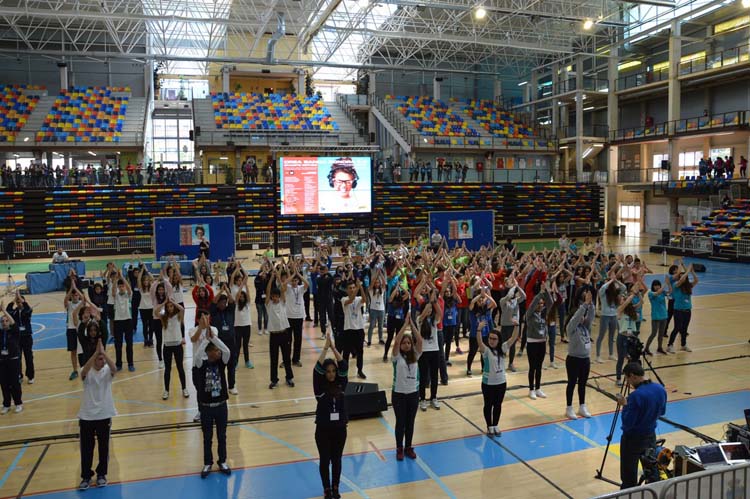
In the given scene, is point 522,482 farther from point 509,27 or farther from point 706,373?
point 509,27

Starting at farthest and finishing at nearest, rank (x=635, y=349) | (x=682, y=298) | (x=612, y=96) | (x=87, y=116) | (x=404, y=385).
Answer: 1. (x=612, y=96)
2. (x=87, y=116)
3. (x=682, y=298)
4. (x=635, y=349)
5. (x=404, y=385)

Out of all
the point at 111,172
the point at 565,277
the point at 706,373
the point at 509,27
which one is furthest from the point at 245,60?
the point at 706,373

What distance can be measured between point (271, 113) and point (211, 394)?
3468 centimetres

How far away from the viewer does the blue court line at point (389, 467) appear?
236 inches

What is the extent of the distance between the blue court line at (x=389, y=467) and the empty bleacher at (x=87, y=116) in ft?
105

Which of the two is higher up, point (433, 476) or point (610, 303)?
point (610, 303)

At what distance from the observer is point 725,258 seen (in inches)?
1015

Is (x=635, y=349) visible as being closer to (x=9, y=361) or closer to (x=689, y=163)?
(x=9, y=361)

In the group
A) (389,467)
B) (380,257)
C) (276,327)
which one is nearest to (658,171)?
(380,257)

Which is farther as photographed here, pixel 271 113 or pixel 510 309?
pixel 271 113

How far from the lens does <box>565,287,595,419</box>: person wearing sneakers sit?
756 cm

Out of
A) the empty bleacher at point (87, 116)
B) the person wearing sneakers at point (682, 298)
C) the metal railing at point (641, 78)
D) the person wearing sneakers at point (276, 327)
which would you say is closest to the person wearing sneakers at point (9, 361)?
the person wearing sneakers at point (276, 327)

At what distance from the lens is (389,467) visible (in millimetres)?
6496

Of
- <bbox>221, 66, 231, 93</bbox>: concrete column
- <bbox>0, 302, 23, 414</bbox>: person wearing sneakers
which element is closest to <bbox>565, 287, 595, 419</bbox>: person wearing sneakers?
<bbox>0, 302, 23, 414</bbox>: person wearing sneakers
